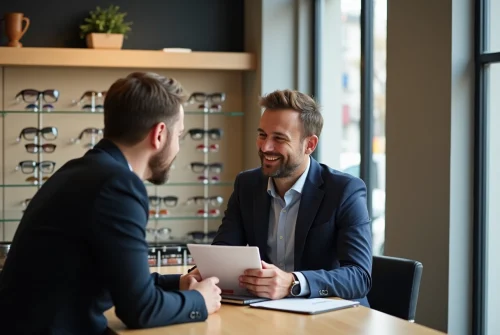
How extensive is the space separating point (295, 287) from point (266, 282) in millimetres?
134

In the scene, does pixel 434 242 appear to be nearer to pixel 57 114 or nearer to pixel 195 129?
pixel 195 129

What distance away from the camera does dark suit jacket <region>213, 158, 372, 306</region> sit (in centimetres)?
319

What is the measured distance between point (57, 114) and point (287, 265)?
10.8 ft

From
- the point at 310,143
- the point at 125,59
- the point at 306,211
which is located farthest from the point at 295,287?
the point at 125,59

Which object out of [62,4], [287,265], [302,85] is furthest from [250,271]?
[62,4]

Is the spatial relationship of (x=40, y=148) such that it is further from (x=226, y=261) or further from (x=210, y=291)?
(x=210, y=291)

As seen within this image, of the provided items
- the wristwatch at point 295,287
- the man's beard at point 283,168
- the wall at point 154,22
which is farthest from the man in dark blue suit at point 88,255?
the wall at point 154,22

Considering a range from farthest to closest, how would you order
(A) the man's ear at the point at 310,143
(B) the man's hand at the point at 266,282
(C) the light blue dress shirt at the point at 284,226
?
(A) the man's ear at the point at 310,143
(C) the light blue dress shirt at the point at 284,226
(B) the man's hand at the point at 266,282

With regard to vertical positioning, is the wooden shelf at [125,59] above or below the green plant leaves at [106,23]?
below

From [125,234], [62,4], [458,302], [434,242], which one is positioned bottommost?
[458,302]

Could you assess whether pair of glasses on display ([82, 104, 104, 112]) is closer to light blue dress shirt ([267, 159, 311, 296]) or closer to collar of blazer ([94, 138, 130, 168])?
light blue dress shirt ([267, 159, 311, 296])

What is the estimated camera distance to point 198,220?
657 centimetres

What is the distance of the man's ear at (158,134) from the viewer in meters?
2.64

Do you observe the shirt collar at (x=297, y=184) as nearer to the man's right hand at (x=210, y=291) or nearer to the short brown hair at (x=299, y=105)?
the short brown hair at (x=299, y=105)
